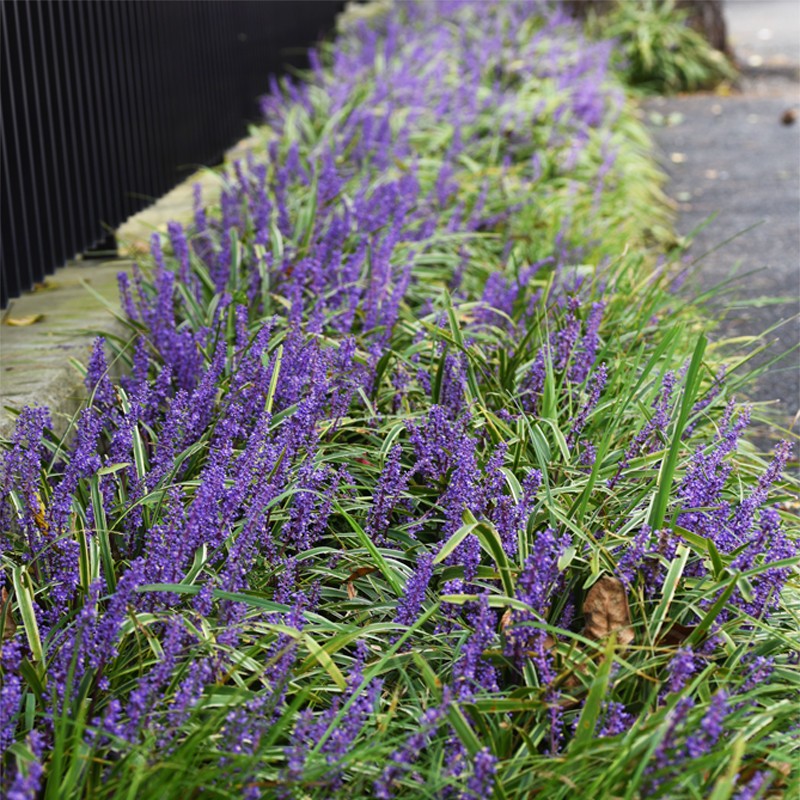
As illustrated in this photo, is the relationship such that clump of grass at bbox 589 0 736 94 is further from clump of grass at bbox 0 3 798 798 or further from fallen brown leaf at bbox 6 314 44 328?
fallen brown leaf at bbox 6 314 44 328

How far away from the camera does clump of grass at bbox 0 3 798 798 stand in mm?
1661

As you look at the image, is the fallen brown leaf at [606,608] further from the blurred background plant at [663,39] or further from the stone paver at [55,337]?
the blurred background plant at [663,39]

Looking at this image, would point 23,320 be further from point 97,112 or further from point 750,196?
point 750,196

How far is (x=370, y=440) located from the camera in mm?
2807

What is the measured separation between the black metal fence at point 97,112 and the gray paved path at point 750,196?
7.39ft

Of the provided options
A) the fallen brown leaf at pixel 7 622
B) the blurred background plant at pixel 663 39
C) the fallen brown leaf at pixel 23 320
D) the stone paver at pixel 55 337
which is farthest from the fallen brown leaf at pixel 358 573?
the blurred background plant at pixel 663 39

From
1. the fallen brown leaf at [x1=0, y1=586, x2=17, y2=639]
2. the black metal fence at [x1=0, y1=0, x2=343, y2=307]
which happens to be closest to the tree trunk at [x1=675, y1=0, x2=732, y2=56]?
the black metal fence at [x1=0, y1=0, x2=343, y2=307]

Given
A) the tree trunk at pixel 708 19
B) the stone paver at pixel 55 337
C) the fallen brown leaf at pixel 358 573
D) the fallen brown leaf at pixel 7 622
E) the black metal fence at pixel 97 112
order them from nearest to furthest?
the fallen brown leaf at pixel 7 622 → the fallen brown leaf at pixel 358 573 → the stone paver at pixel 55 337 → the black metal fence at pixel 97 112 → the tree trunk at pixel 708 19

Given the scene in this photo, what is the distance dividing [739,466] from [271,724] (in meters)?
1.37

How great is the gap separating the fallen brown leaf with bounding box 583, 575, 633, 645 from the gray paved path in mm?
1005

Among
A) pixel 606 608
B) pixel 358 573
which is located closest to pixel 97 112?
pixel 358 573

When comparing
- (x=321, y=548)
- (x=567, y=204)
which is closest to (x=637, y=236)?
(x=567, y=204)

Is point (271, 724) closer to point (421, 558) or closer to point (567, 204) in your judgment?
point (421, 558)

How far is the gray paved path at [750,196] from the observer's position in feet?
14.1
